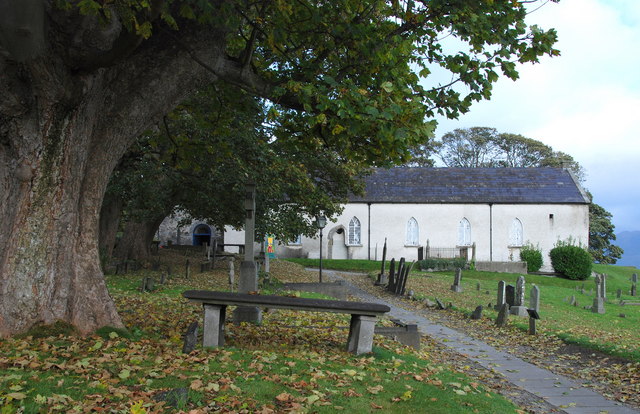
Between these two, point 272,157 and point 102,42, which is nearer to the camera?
point 102,42

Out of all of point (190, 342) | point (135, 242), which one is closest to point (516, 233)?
point (135, 242)

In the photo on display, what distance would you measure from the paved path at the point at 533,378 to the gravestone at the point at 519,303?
11.3 ft

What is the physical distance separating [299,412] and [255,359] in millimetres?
1942

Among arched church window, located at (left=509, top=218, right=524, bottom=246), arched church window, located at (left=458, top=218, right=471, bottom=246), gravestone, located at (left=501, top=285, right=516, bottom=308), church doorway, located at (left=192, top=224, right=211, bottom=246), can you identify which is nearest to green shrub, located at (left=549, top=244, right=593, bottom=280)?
arched church window, located at (left=509, top=218, right=524, bottom=246)

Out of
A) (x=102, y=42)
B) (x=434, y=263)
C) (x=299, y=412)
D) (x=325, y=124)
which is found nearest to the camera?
(x=299, y=412)

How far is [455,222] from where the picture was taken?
148ft

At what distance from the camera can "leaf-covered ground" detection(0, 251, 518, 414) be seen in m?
5.07

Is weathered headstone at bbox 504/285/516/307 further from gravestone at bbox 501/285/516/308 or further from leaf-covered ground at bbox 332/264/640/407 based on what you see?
leaf-covered ground at bbox 332/264/640/407

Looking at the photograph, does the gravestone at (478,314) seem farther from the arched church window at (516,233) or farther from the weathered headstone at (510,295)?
the arched church window at (516,233)

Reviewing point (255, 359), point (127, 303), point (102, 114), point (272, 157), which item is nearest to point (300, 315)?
point (127, 303)

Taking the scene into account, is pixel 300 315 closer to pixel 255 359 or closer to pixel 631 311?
pixel 255 359

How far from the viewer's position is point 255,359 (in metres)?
7.01

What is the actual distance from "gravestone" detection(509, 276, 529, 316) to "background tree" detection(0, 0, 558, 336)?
30.0 ft

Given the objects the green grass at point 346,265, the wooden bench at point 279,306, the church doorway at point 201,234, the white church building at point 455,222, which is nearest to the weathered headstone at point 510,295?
the wooden bench at point 279,306
